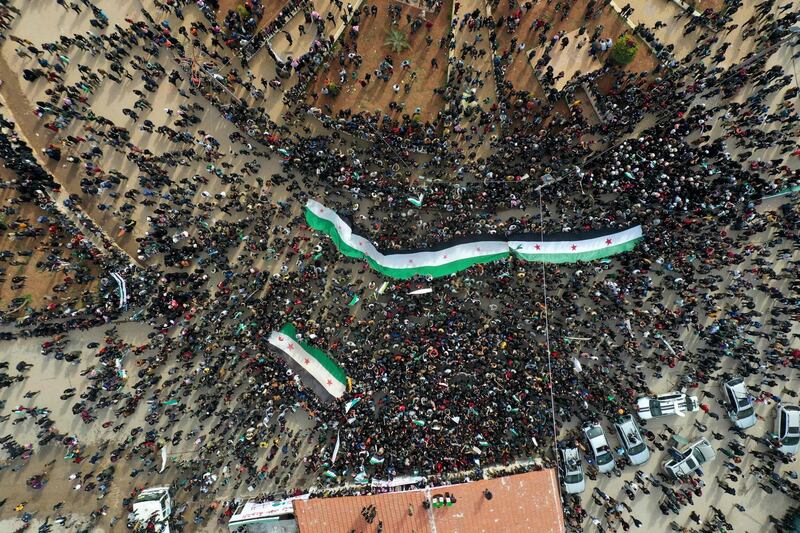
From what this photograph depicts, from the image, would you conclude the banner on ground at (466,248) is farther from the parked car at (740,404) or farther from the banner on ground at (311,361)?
the parked car at (740,404)

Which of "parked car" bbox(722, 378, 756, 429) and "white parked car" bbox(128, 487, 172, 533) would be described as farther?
"parked car" bbox(722, 378, 756, 429)

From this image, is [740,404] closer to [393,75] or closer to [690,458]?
[690,458]

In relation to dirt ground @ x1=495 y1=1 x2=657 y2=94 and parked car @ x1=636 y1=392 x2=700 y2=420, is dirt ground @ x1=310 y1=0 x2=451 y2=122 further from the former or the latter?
parked car @ x1=636 y1=392 x2=700 y2=420

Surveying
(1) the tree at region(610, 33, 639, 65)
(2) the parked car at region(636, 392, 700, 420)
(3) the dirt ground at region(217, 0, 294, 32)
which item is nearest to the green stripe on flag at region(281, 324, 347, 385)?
(2) the parked car at region(636, 392, 700, 420)

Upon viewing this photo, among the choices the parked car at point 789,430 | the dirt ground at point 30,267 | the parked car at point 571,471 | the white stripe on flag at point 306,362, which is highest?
the dirt ground at point 30,267

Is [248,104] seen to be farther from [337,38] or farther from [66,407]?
[66,407]

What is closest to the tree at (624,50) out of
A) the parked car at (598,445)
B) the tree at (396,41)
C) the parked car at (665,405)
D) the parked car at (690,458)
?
the tree at (396,41)

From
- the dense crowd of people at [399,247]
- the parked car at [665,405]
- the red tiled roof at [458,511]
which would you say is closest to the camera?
the red tiled roof at [458,511]
